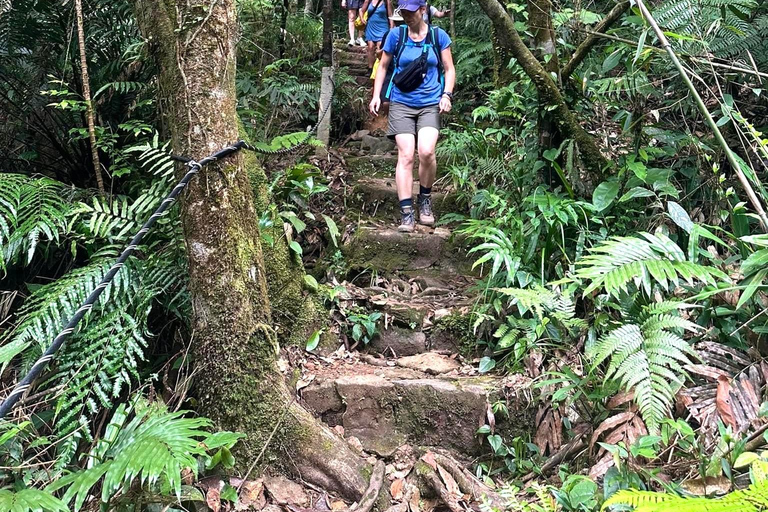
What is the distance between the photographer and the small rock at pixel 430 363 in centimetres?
308

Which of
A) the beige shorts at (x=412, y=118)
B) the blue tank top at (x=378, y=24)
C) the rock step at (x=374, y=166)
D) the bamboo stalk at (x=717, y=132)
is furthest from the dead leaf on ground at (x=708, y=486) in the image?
the blue tank top at (x=378, y=24)

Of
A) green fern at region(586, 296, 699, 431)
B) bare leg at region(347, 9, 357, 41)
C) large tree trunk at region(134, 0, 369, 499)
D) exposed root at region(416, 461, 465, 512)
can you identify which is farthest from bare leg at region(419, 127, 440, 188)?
bare leg at region(347, 9, 357, 41)

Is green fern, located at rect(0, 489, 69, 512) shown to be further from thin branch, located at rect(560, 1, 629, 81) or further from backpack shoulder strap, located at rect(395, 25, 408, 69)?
backpack shoulder strap, located at rect(395, 25, 408, 69)

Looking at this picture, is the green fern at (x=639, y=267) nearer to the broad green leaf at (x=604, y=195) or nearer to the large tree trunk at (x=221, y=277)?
the broad green leaf at (x=604, y=195)

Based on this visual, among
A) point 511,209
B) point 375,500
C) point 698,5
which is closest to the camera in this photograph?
point 375,500

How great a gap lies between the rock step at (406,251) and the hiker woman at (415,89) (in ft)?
0.55

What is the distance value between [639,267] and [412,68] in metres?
2.82

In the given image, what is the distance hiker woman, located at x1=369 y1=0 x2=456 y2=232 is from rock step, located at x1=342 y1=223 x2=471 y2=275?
0.17 m

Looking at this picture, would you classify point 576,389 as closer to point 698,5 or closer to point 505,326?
point 505,326

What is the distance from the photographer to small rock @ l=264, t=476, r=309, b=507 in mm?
2314

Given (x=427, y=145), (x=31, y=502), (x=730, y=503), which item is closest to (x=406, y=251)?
(x=427, y=145)

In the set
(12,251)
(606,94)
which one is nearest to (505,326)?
(606,94)

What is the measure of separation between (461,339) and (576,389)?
0.96 metres

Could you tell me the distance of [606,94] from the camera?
379 cm
